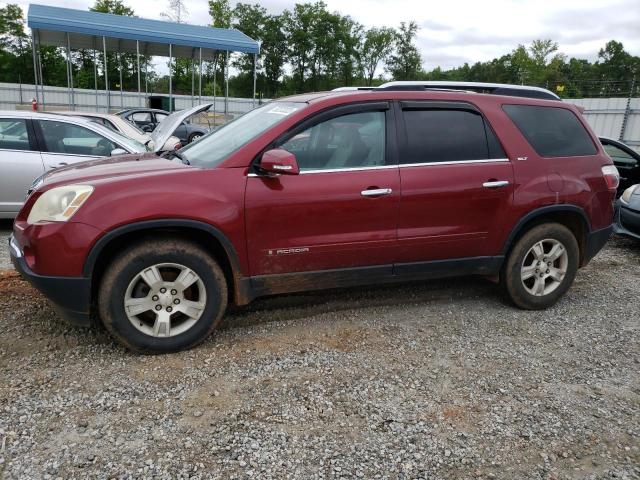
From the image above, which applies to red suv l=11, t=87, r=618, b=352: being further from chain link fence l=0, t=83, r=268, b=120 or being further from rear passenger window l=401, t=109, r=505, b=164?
chain link fence l=0, t=83, r=268, b=120

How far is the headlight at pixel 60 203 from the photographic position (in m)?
3.20

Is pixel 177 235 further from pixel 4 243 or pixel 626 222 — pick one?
pixel 626 222

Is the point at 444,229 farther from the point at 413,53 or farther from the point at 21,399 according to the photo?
the point at 413,53

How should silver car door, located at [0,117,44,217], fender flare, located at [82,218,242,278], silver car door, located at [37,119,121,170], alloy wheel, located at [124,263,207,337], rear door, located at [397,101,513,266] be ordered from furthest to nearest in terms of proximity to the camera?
silver car door, located at [37,119,121,170]
silver car door, located at [0,117,44,217]
rear door, located at [397,101,513,266]
alloy wheel, located at [124,263,207,337]
fender flare, located at [82,218,242,278]

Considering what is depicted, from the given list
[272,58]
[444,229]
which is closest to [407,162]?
[444,229]

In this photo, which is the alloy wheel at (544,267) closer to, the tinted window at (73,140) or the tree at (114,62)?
the tinted window at (73,140)

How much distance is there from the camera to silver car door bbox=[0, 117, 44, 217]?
6359 millimetres

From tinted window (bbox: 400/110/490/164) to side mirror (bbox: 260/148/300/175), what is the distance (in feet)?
→ 3.14

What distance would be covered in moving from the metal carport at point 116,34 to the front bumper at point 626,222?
15833 millimetres

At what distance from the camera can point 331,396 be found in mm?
3066

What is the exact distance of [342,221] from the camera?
370 cm

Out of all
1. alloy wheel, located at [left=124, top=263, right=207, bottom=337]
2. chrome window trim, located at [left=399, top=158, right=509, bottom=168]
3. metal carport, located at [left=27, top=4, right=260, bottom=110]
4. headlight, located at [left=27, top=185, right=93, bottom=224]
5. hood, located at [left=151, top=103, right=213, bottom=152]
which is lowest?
alloy wheel, located at [left=124, top=263, right=207, bottom=337]

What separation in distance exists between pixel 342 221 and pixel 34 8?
19861 mm

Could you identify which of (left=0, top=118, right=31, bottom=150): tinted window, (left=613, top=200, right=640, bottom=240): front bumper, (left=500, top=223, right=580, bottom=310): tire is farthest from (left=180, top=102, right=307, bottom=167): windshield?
(left=613, top=200, right=640, bottom=240): front bumper
